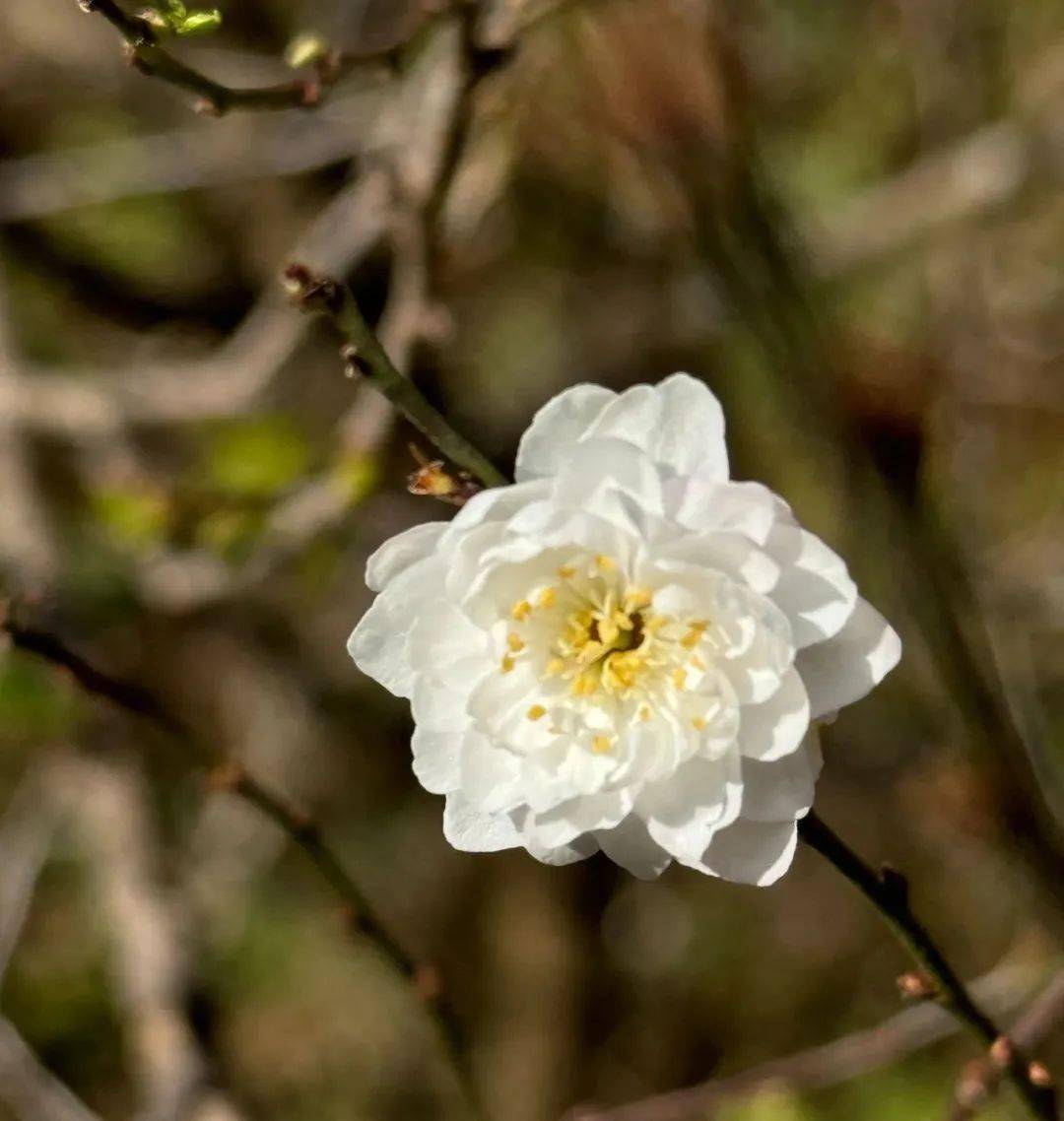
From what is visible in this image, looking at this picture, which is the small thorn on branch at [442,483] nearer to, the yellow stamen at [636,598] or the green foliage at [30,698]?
the yellow stamen at [636,598]

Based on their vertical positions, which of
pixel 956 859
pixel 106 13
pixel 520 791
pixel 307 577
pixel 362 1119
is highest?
pixel 106 13

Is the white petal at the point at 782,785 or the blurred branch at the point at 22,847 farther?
the blurred branch at the point at 22,847

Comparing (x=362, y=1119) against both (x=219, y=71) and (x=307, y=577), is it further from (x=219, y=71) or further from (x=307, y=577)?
(x=219, y=71)

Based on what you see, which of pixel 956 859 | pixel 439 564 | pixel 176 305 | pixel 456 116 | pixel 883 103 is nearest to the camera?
pixel 439 564

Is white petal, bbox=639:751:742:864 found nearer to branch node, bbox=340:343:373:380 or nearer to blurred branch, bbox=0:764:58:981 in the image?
branch node, bbox=340:343:373:380

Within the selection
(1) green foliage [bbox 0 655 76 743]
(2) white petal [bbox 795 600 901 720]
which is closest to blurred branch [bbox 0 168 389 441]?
(1) green foliage [bbox 0 655 76 743]

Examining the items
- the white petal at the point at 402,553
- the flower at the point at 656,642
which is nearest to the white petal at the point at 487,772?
the flower at the point at 656,642

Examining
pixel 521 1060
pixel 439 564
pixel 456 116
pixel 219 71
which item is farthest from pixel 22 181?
pixel 521 1060

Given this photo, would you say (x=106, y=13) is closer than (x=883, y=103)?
Yes
